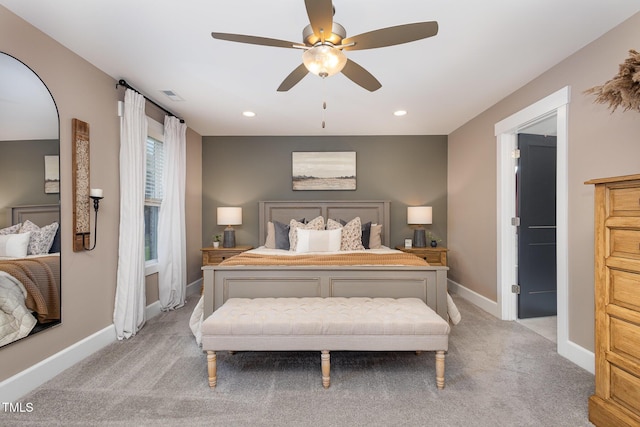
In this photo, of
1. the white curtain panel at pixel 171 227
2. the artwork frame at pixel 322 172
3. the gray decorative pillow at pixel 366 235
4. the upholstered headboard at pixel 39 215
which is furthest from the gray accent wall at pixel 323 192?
the upholstered headboard at pixel 39 215

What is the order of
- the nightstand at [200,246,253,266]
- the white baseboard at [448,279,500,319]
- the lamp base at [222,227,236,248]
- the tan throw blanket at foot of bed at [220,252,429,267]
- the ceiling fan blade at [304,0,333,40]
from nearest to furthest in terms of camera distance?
1. the ceiling fan blade at [304,0,333,40]
2. the tan throw blanket at foot of bed at [220,252,429,267]
3. the white baseboard at [448,279,500,319]
4. the nightstand at [200,246,253,266]
5. the lamp base at [222,227,236,248]

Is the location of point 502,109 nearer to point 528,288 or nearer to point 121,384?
point 528,288

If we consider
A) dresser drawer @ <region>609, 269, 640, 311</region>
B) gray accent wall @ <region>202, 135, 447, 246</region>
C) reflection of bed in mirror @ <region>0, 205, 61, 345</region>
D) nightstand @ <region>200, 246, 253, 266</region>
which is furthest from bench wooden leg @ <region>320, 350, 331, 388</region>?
gray accent wall @ <region>202, 135, 447, 246</region>

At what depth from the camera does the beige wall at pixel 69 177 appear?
6.86 ft

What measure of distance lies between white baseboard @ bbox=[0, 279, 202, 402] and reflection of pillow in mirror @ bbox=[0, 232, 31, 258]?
2.59ft

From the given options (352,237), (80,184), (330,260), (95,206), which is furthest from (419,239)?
(80,184)

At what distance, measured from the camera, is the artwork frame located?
16.6 ft

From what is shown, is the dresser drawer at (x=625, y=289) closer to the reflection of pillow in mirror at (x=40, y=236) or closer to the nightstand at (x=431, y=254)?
the nightstand at (x=431, y=254)

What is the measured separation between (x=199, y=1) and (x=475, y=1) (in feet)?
5.49

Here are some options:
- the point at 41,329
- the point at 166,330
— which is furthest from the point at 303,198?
the point at 41,329

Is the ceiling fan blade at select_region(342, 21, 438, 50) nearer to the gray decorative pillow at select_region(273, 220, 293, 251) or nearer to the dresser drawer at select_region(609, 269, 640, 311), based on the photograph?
the dresser drawer at select_region(609, 269, 640, 311)

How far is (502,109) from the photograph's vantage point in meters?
3.50

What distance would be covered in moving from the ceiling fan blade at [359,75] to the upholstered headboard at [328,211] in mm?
2797

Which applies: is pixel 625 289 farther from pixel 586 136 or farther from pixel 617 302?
pixel 586 136
